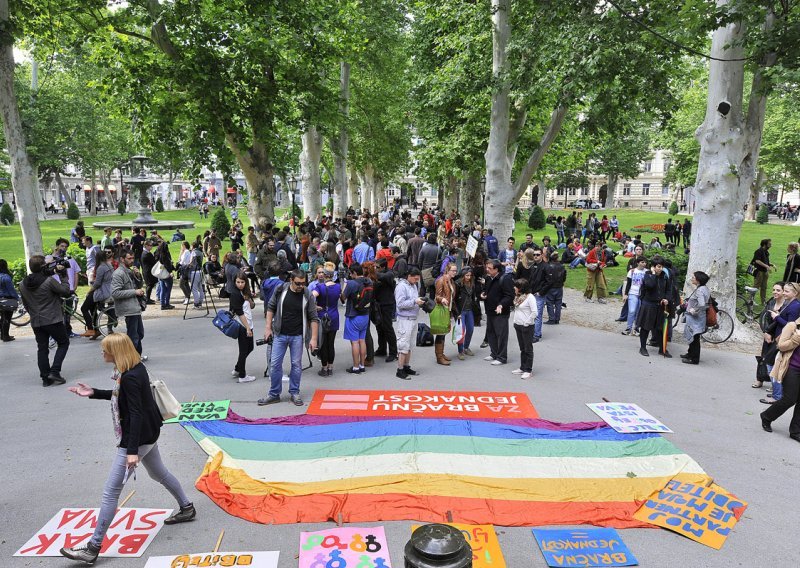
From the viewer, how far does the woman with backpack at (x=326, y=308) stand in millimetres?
8656

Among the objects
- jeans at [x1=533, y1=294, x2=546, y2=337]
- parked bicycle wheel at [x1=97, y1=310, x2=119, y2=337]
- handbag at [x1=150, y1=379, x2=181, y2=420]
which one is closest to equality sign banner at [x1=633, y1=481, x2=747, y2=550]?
handbag at [x1=150, y1=379, x2=181, y2=420]

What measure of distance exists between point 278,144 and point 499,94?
22.8 feet

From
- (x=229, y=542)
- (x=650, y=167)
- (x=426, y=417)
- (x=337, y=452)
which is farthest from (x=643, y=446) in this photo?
(x=650, y=167)

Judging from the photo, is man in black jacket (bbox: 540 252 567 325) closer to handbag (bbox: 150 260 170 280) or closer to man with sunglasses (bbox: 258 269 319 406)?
man with sunglasses (bbox: 258 269 319 406)

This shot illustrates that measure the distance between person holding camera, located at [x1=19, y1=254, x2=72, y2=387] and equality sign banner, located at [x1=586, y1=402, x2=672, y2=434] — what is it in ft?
26.5

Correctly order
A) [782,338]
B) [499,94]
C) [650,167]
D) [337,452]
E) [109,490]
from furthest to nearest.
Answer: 1. [650,167]
2. [499,94]
3. [782,338]
4. [337,452]
5. [109,490]

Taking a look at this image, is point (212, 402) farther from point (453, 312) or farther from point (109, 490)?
point (453, 312)

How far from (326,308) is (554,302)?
6.16 metres

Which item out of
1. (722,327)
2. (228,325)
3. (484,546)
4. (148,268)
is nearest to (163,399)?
(484,546)

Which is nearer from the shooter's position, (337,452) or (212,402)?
(337,452)

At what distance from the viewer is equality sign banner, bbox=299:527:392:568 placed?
14.6 feet

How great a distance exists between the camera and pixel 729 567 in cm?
448

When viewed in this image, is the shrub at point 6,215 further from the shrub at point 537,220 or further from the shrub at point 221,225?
the shrub at point 537,220

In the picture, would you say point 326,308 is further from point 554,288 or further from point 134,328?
point 554,288
